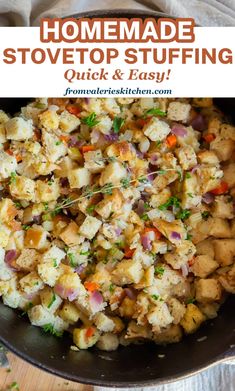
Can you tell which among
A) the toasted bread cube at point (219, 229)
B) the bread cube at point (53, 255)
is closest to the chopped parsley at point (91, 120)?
the bread cube at point (53, 255)

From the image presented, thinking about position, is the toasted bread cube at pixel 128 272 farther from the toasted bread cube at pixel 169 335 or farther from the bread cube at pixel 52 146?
the bread cube at pixel 52 146

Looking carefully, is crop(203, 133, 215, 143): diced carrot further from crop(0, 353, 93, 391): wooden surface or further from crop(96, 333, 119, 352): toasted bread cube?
crop(0, 353, 93, 391): wooden surface

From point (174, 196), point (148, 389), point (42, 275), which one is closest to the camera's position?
point (42, 275)

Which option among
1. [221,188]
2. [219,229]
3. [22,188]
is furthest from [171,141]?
[22,188]

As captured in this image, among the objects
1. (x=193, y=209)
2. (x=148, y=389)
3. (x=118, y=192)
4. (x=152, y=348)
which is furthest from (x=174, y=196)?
(x=148, y=389)

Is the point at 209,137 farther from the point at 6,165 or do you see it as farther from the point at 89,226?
the point at 6,165

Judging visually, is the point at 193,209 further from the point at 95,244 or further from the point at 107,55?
the point at 107,55
